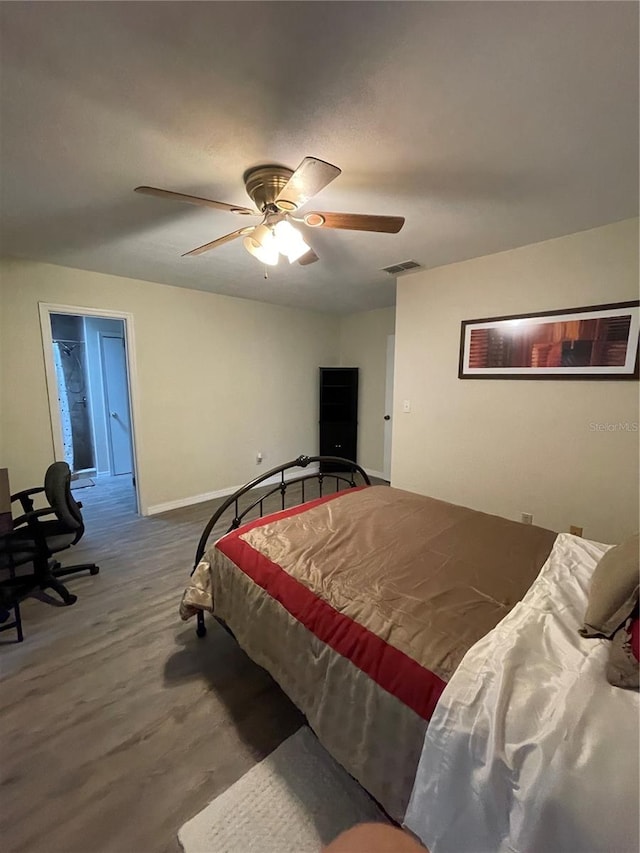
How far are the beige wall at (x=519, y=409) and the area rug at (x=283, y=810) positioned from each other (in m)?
2.29

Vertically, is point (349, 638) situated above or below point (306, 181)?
below

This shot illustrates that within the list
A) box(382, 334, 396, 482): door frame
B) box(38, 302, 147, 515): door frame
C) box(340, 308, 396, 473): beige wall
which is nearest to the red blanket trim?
box(38, 302, 147, 515): door frame

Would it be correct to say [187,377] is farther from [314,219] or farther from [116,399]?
[314,219]

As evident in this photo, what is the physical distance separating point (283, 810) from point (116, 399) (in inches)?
208

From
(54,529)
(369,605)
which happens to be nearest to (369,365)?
(54,529)

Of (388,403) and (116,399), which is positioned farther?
(116,399)

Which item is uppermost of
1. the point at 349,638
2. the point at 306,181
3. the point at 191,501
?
the point at 306,181

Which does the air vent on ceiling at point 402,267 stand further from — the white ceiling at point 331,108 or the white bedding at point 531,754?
the white bedding at point 531,754

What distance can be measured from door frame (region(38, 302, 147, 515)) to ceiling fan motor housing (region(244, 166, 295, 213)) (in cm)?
235

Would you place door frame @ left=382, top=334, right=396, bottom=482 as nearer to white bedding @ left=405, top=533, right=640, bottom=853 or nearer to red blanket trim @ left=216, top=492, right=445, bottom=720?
red blanket trim @ left=216, top=492, right=445, bottom=720

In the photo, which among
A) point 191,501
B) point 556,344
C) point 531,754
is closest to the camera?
point 531,754

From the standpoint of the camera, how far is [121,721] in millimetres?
1542

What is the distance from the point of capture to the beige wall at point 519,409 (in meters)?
2.38

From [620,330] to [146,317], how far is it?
406cm
